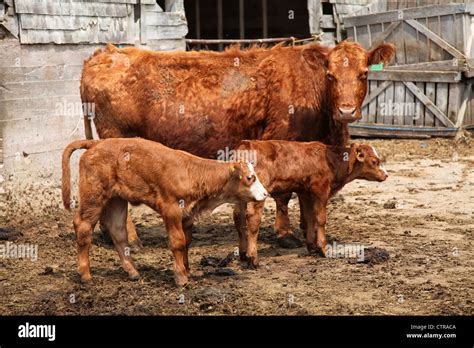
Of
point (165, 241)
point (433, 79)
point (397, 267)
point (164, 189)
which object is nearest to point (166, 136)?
point (165, 241)

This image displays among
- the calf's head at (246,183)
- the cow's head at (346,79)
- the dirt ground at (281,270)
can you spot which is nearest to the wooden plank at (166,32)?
the dirt ground at (281,270)

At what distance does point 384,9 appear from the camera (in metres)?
17.4

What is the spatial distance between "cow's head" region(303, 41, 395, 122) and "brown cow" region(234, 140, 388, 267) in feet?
1.29

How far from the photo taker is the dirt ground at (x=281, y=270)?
25.0 ft

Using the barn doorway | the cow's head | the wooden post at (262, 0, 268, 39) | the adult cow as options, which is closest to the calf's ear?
the cow's head

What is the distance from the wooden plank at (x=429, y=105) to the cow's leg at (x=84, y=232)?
9401 millimetres

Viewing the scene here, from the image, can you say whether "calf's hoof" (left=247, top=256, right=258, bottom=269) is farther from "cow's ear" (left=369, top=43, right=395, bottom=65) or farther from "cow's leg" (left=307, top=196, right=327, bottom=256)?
"cow's ear" (left=369, top=43, right=395, bottom=65)

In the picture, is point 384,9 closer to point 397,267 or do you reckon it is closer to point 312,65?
point 312,65

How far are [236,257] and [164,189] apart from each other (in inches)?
58.4

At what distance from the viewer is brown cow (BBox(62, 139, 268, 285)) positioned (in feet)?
26.8

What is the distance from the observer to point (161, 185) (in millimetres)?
8172

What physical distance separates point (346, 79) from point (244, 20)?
1179 cm

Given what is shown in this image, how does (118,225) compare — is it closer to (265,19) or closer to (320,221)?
(320,221)

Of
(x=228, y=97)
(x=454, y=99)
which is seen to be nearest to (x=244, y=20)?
(x=454, y=99)
